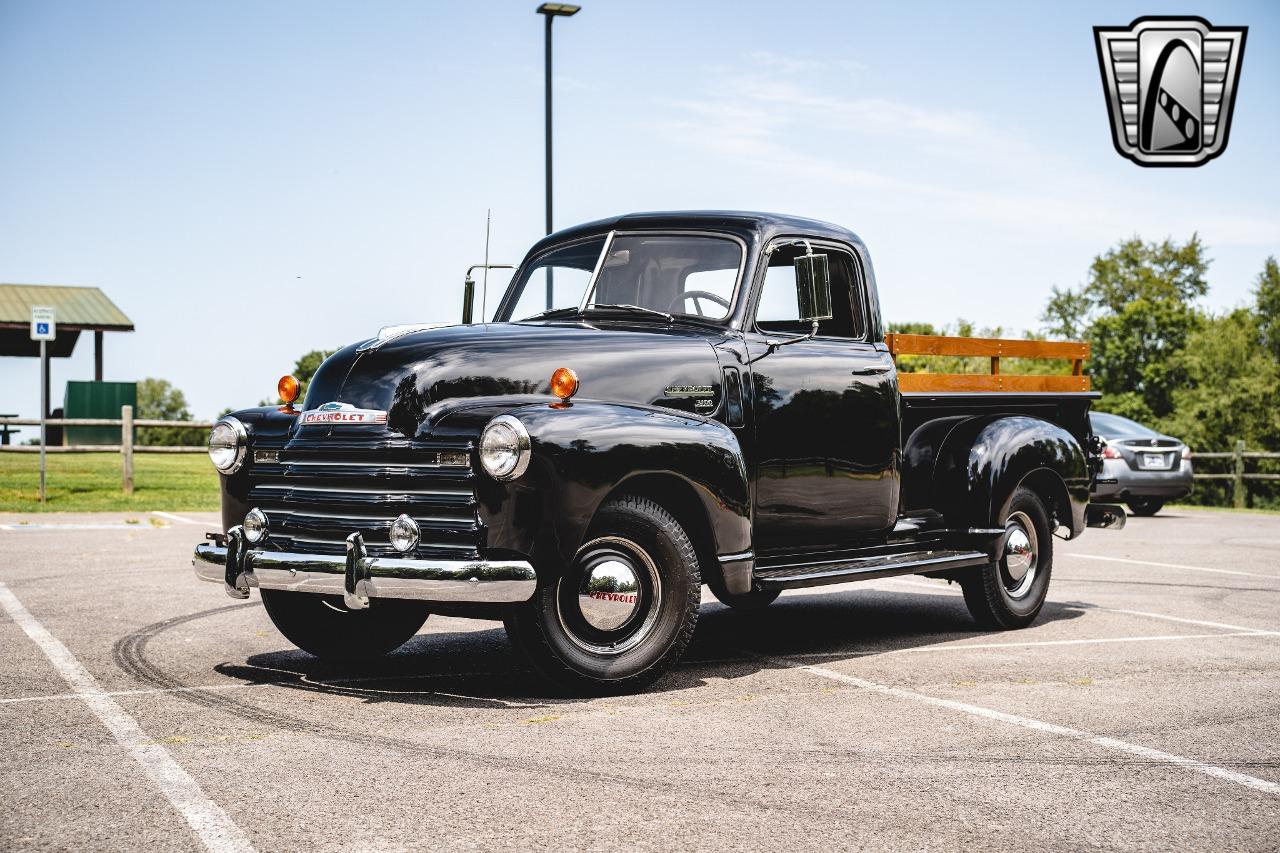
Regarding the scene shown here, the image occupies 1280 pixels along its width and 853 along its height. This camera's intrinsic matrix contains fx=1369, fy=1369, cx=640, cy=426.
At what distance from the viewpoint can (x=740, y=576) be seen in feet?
20.8

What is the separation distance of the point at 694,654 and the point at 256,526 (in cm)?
246

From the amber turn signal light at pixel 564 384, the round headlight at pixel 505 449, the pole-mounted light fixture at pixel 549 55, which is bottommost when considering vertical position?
the round headlight at pixel 505 449

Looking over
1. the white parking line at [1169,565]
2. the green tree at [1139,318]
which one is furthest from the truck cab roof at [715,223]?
the green tree at [1139,318]

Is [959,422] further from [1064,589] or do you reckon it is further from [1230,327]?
[1230,327]

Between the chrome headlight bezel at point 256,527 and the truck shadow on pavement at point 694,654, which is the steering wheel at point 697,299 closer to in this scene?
the truck shadow on pavement at point 694,654

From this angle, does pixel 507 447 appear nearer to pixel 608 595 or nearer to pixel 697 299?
pixel 608 595

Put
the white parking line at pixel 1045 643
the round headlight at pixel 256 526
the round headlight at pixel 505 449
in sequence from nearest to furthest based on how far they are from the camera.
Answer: the round headlight at pixel 505 449
the round headlight at pixel 256 526
the white parking line at pixel 1045 643

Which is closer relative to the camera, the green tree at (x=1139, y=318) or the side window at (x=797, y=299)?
the side window at (x=797, y=299)

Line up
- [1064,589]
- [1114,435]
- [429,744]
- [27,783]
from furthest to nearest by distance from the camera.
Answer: [1114,435] < [1064,589] < [429,744] < [27,783]

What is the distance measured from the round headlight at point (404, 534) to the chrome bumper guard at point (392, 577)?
0.26 feet

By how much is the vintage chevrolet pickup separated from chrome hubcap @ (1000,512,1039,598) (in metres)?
0.02

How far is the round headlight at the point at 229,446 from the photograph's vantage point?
6453 mm

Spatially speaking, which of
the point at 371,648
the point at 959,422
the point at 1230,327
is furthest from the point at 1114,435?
the point at 1230,327

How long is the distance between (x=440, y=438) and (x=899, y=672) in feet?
8.63
